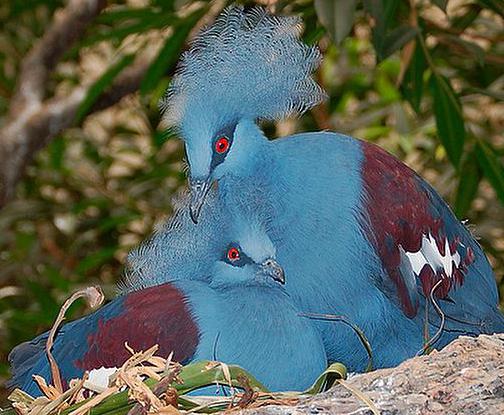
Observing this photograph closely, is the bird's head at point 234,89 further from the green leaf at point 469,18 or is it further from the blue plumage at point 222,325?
the green leaf at point 469,18

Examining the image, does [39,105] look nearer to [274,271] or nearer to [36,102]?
[36,102]

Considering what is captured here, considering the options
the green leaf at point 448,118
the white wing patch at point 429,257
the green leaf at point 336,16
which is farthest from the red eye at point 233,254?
the green leaf at point 448,118

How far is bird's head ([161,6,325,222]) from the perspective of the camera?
1.17 meters

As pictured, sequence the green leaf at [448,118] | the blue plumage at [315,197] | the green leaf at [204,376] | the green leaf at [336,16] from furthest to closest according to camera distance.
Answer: the green leaf at [448,118]
the green leaf at [336,16]
the blue plumage at [315,197]
the green leaf at [204,376]

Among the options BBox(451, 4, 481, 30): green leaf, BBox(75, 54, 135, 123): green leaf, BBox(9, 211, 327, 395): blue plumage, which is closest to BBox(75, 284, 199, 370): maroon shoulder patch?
BBox(9, 211, 327, 395): blue plumage

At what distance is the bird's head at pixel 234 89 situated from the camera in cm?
117

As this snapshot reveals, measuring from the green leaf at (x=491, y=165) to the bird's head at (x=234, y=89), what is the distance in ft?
1.69

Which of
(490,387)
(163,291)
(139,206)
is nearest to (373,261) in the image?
(163,291)

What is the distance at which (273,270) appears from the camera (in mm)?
1134

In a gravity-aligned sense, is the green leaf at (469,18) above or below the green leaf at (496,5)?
below

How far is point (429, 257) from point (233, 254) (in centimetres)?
27

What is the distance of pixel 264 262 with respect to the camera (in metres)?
1.14

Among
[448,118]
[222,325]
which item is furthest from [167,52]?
[222,325]

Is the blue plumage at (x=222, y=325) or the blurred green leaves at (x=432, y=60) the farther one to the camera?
the blurred green leaves at (x=432, y=60)
